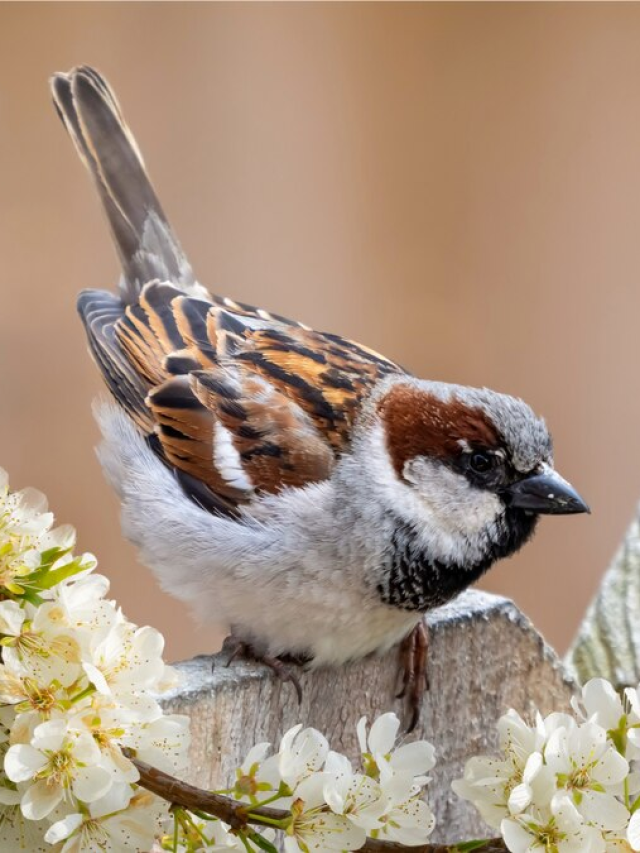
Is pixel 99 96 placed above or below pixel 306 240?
above

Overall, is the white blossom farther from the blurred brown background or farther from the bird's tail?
the blurred brown background

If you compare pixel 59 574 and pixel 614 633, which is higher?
pixel 59 574

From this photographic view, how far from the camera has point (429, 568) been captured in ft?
4.14

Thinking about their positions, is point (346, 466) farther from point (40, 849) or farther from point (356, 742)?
point (40, 849)

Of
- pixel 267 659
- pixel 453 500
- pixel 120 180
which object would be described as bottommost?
pixel 267 659

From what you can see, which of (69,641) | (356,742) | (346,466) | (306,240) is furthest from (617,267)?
(69,641)

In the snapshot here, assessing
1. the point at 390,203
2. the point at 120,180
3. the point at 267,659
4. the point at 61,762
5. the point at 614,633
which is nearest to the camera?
the point at 61,762

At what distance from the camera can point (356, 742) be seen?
45.3 inches

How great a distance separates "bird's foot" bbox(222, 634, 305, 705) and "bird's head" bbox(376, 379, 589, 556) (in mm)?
214

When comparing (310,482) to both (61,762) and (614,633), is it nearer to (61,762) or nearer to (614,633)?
(614,633)

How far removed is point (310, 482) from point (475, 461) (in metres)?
0.17

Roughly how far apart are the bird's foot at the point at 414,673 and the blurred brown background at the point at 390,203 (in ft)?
3.63

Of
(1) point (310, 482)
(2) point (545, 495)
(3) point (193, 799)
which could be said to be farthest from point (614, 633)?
(3) point (193, 799)

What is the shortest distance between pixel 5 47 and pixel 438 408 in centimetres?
117
